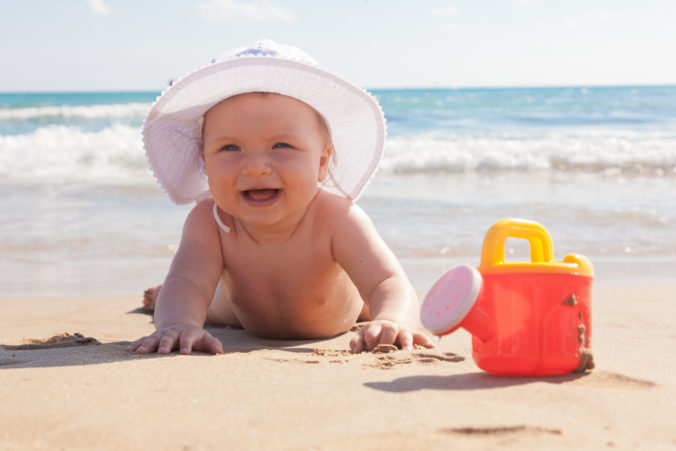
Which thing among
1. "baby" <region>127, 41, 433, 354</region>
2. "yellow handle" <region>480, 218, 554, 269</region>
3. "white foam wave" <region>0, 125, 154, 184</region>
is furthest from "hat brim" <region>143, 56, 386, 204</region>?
"white foam wave" <region>0, 125, 154, 184</region>

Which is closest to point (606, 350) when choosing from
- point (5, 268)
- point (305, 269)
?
point (305, 269)

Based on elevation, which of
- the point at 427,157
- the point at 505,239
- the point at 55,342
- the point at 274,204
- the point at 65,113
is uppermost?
the point at 65,113

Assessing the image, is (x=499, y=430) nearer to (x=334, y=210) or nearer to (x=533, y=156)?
(x=334, y=210)

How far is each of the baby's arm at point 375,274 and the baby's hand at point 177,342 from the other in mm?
522

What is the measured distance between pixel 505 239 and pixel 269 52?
4.57 feet

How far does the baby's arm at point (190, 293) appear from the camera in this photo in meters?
2.40

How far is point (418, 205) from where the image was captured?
7.04 m

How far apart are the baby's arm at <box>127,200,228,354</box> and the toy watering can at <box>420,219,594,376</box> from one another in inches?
35.2

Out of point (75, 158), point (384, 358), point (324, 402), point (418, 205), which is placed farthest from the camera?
point (75, 158)

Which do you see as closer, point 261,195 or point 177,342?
point 177,342

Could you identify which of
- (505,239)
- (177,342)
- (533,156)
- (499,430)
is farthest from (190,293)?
(533,156)

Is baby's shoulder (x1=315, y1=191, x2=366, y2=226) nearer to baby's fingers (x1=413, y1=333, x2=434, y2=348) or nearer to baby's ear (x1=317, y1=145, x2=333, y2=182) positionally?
baby's ear (x1=317, y1=145, x2=333, y2=182)

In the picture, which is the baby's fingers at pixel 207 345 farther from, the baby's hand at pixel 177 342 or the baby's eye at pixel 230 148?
the baby's eye at pixel 230 148

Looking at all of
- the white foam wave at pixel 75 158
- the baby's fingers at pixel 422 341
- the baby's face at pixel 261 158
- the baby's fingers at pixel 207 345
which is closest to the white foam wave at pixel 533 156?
the white foam wave at pixel 75 158
